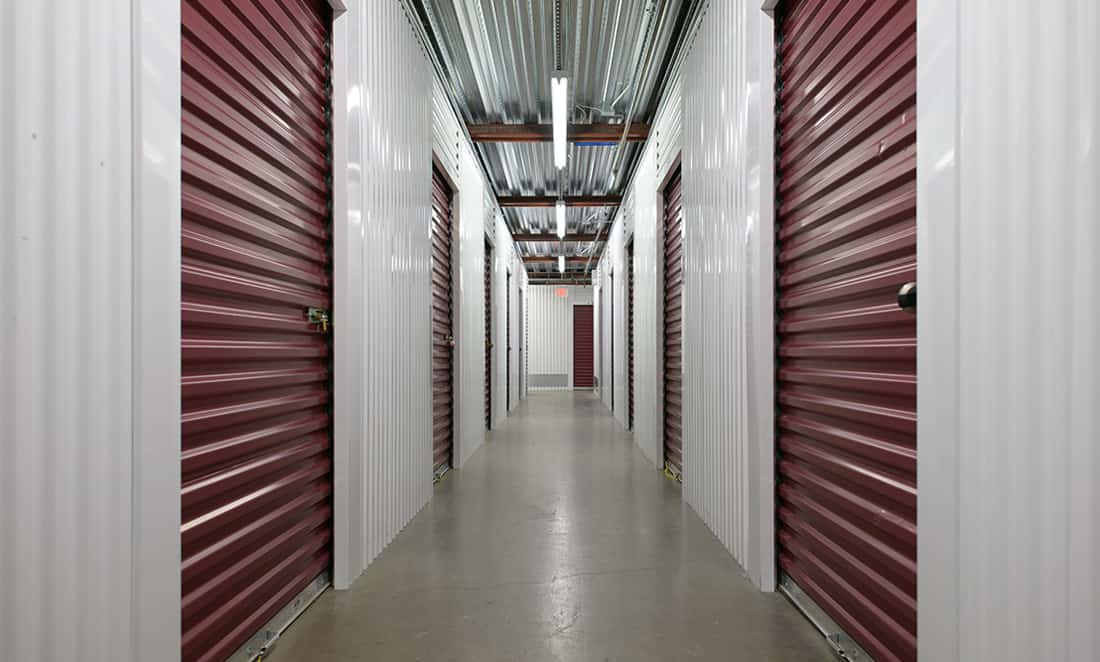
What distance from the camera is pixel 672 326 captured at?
5.12 meters

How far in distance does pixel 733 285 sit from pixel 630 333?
5.12 m

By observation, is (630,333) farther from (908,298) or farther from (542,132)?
(908,298)

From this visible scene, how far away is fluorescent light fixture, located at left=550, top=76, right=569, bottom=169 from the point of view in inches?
167

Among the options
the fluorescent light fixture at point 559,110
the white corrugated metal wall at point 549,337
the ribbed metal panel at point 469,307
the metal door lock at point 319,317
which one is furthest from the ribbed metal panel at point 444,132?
the white corrugated metal wall at point 549,337

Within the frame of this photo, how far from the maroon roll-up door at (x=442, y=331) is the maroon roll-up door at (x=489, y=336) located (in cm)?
246

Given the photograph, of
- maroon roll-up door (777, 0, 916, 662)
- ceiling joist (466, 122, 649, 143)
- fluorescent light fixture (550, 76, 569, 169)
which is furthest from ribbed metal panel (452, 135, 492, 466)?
maroon roll-up door (777, 0, 916, 662)

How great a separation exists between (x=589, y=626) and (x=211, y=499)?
1602 millimetres

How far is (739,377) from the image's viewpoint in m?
2.82

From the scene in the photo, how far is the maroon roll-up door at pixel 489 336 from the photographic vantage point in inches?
313

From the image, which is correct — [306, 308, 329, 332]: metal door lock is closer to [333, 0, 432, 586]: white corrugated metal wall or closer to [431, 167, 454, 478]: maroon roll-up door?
[333, 0, 432, 586]: white corrugated metal wall
